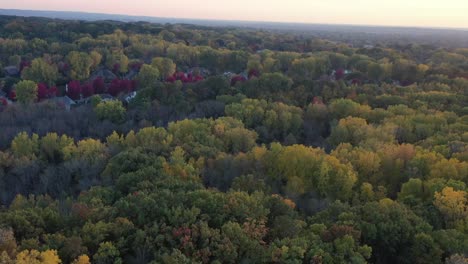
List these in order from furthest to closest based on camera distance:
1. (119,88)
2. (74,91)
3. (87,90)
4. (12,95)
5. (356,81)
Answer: (356,81)
(87,90)
(119,88)
(74,91)
(12,95)

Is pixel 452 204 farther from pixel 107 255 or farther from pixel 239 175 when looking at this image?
pixel 107 255

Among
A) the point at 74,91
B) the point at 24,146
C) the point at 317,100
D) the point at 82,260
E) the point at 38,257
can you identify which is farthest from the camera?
the point at 74,91

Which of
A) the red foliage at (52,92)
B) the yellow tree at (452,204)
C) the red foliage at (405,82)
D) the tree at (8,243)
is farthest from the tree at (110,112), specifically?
the red foliage at (405,82)

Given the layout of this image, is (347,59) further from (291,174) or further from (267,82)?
(291,174)

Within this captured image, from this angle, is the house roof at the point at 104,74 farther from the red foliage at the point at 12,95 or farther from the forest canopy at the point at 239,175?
the red foliage at the point at 12,95

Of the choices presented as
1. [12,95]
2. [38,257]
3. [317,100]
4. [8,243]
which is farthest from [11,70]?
[38,257]

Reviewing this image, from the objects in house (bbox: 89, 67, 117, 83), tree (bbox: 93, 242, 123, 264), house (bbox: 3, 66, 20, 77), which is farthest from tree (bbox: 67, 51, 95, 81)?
tree (bbox: 93, 242, 123, 264)
